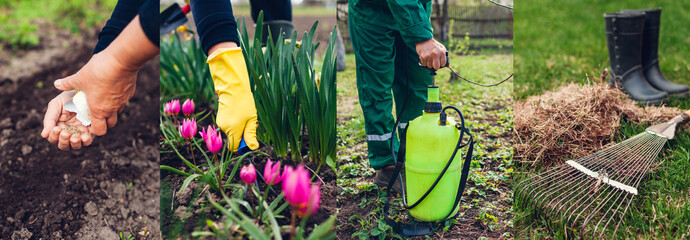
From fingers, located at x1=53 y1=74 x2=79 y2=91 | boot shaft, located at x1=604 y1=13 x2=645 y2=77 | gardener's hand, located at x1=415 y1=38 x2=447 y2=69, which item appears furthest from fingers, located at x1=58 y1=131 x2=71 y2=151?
boot shaft, located at x1=604 y1=13 x2=645 y2=77

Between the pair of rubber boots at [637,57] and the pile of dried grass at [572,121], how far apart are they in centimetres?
33

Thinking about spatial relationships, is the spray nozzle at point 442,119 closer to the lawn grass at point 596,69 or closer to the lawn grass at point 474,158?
the lawn grass at point 474,158

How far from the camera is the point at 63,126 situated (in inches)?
64.9

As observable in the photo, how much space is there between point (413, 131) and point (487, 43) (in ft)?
Result: 1.54

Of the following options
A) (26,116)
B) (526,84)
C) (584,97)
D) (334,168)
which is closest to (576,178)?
(584,97)

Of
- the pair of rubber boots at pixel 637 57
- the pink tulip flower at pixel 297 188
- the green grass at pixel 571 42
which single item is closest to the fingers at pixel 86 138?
the pink tulip flower at pixel 297 188

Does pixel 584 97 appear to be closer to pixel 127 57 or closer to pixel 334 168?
pixel 334 168

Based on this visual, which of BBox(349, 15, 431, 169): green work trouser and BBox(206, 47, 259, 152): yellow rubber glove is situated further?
BBox(349, 15, 431, 169): green work trouser

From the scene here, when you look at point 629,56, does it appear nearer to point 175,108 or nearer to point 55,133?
point 175,108

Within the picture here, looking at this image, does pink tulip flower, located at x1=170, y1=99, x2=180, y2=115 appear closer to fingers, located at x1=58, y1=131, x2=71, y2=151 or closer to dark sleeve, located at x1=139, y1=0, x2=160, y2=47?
fingers, located at x1=58, y1=131, x2=71, y2=151

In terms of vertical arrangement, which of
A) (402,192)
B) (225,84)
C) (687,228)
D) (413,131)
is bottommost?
(687,228)

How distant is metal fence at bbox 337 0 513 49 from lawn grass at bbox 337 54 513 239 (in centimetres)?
9

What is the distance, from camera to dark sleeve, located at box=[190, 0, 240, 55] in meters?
1.28

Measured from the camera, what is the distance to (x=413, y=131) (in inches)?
59.3
